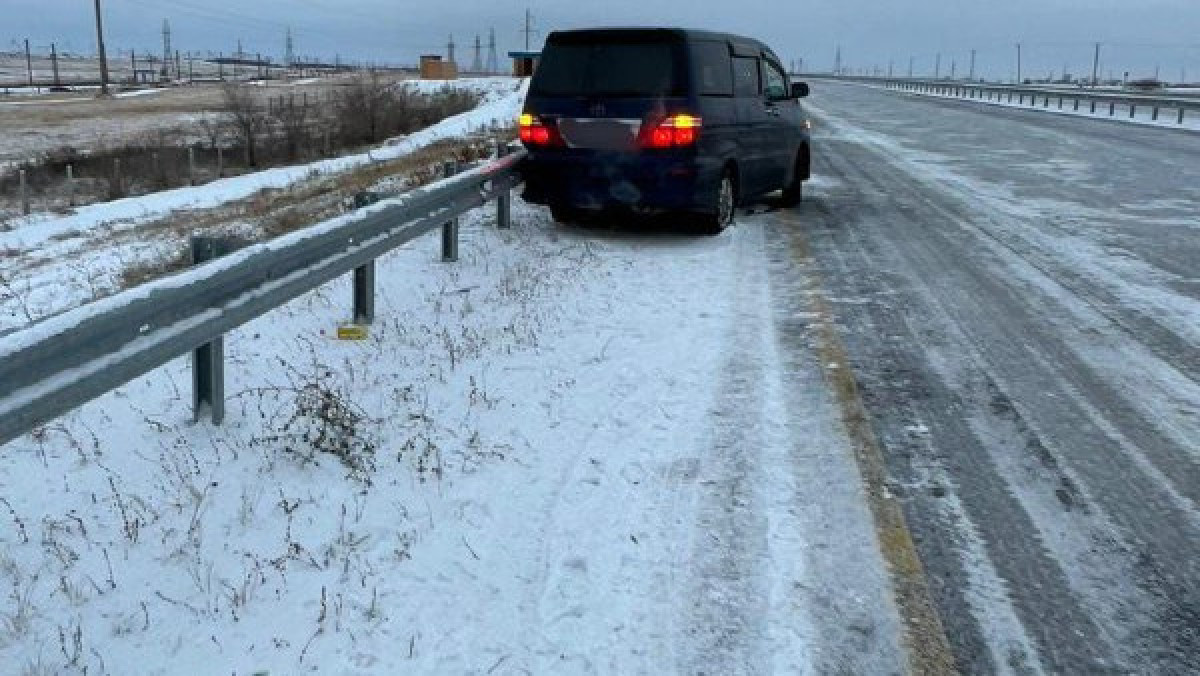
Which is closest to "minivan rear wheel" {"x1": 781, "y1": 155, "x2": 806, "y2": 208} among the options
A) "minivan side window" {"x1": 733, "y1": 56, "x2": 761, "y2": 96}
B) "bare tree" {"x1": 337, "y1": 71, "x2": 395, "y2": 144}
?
"minivan side window" {"x1": 733, "y1": 56, "x2": 761, "y2": 96}

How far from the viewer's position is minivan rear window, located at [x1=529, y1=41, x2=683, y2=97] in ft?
30.8

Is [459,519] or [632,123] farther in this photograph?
[632,123]

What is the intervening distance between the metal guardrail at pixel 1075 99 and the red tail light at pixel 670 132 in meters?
30.8

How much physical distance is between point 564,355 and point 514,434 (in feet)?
4.66

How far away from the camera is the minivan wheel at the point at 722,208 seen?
10.2 metres

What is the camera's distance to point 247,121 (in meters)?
33.8

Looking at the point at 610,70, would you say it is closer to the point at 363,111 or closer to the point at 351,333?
the point at 351,333

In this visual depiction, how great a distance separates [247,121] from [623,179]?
27.6 m

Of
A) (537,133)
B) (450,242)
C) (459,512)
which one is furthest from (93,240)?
(459,512)

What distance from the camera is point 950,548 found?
3896 millimetres

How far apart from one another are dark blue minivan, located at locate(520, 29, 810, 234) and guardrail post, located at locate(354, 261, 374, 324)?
3.14m

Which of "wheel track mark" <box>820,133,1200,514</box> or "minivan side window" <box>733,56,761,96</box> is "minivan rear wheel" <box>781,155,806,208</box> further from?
"wheel track mark" <box>820,133,1200,514</box>

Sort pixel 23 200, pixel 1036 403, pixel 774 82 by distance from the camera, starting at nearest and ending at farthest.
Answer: pixel 1036 403
pixel 774 82
pixel 23 200

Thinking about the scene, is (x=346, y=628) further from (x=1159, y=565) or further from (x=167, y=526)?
(x=1159, y=565)
